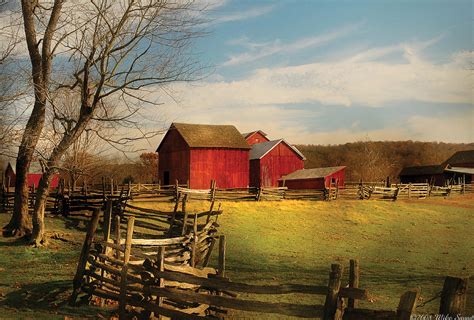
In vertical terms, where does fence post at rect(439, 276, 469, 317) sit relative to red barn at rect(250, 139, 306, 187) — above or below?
below

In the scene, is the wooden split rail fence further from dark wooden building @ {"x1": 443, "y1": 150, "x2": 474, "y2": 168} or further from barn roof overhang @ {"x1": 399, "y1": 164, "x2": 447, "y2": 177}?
dark wooden building @ {"x1": 443, "y1": 150, "x2": 474, "y2": 168}

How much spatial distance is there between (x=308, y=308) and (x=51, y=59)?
1568 cm

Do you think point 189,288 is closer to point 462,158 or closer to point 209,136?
point 209,136

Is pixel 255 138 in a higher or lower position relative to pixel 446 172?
higher

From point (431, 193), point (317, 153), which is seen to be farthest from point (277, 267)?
point (317, 153)

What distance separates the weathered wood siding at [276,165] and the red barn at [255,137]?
22.4ft

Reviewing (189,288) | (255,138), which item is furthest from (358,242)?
(255,138)

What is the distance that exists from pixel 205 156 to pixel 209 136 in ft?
6.94

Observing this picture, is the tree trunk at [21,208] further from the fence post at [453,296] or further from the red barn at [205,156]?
the red barn at [205,156]

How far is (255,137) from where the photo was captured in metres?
51.6

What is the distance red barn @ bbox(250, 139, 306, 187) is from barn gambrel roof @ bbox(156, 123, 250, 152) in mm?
3620

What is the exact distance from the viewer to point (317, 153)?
4237 inches

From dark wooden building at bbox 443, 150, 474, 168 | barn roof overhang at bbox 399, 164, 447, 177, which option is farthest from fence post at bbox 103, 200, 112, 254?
dark wooden building at bbox 443, 150, 474, 168

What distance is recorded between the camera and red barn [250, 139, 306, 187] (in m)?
43.7
